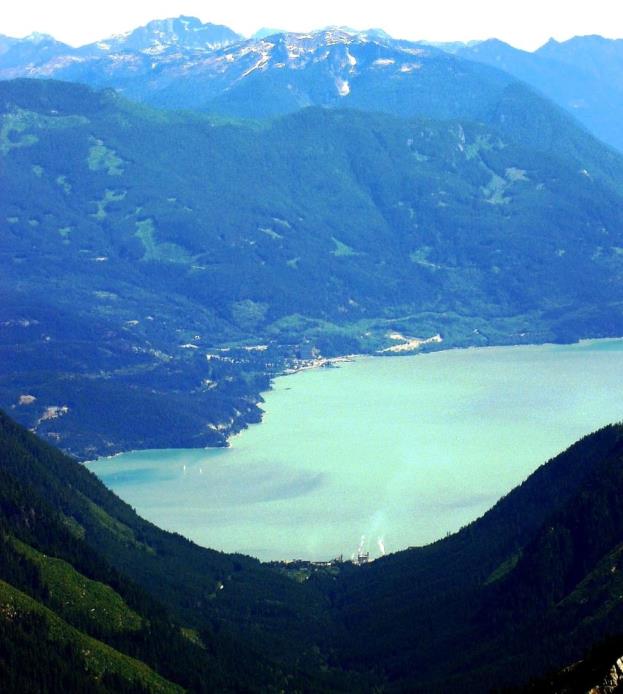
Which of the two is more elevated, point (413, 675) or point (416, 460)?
point (416, 460)

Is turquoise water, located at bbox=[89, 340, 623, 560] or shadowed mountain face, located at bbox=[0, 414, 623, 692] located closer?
shadowed mountain face, located at bbox=[0, 414, 623, 692]

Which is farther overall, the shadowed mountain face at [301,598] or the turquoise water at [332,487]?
the turquoise water at [332,487]

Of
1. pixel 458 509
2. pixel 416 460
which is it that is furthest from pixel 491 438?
pixel 458 509

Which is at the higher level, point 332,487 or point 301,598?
point 332,487

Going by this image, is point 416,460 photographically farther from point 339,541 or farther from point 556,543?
point 556,543

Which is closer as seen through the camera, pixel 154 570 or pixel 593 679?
pixel 593 679

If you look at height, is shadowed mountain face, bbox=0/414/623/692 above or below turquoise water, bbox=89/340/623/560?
below

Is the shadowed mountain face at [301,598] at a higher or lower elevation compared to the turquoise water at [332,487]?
lower

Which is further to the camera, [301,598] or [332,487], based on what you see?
[332,487]
